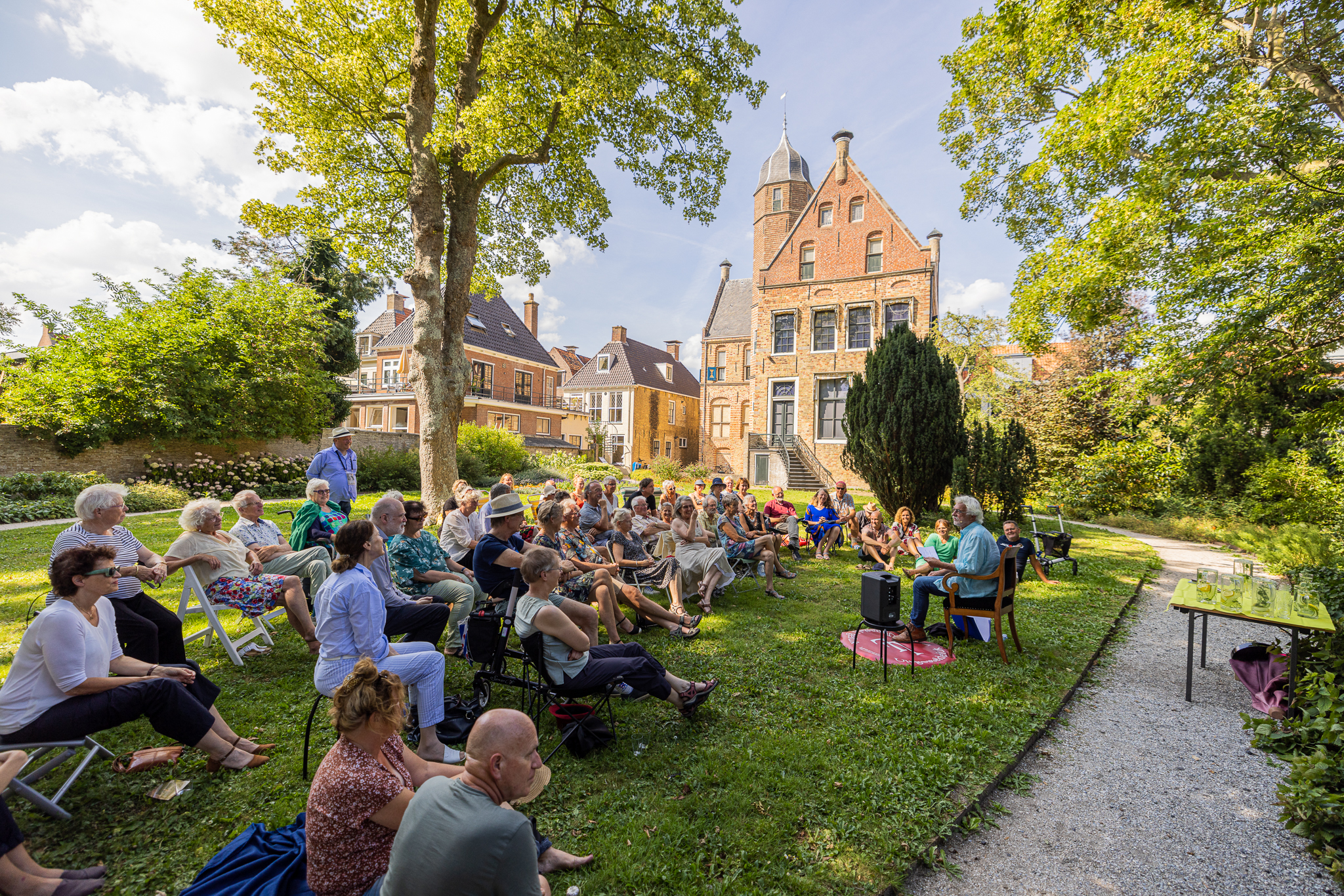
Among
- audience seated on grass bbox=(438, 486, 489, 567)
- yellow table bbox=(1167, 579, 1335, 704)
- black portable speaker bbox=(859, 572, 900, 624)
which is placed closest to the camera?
yellow table bbox=(1167, 579, 1335, 704)

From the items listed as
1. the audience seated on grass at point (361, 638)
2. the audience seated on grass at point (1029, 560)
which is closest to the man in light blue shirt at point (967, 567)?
the audience seated on grass at point (1029, 560)

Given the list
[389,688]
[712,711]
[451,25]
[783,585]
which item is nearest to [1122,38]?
[783,585]

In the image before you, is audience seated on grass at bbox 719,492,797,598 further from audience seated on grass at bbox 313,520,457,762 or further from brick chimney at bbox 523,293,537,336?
brick chimney at bbox 523,293,537,336

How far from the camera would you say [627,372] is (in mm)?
37125

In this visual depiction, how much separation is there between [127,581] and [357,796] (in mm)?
3298

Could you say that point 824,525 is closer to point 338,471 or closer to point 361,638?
point 338,471

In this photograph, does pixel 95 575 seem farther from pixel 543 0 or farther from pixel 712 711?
pixel 543 0

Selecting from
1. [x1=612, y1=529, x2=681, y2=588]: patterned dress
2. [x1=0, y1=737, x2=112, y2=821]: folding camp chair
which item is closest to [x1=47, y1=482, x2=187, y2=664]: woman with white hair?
[x1=0, y1=737, x2=112, y2=821]: folding camp chair

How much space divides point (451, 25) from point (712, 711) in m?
13.1

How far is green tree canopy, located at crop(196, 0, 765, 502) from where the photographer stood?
31.5 feet

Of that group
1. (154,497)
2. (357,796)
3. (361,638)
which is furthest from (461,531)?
(154,497)

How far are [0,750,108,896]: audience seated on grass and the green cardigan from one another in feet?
11.1

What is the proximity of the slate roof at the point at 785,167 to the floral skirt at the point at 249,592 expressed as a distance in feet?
105

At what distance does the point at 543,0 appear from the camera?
10.7 metres
